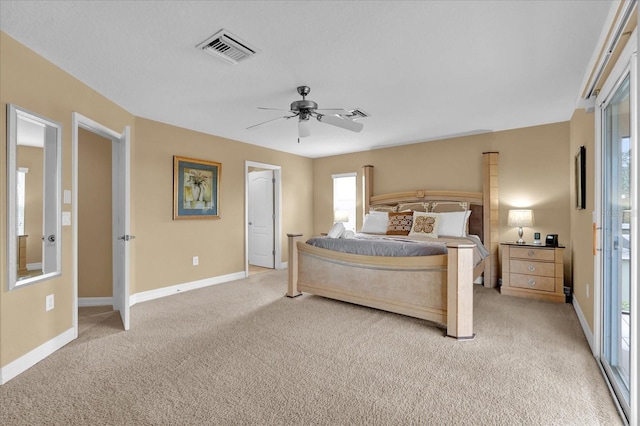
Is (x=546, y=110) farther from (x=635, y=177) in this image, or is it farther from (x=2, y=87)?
(x=2, y=87)

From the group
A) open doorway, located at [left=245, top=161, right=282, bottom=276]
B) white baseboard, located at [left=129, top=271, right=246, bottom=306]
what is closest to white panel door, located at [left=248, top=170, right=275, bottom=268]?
open doorway, located at [left=245, top=161, right=282, bottom=276]

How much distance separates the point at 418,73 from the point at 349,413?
8.73 feet

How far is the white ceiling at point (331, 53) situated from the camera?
197cm

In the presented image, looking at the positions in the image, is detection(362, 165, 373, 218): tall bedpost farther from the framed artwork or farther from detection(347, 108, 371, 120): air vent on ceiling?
the framed artwork

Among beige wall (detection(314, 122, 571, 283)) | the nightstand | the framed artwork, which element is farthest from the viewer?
the framed artwork

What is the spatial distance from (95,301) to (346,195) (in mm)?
4480

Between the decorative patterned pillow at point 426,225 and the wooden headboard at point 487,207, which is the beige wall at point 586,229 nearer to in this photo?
the wooden headboard at point 487,207

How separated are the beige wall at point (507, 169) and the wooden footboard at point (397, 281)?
234cm


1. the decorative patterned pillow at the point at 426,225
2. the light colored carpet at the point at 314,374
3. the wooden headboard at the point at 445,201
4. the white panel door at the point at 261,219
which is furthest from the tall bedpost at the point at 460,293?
the white panel door at the point at 261,219

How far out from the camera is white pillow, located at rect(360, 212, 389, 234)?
5.25 m

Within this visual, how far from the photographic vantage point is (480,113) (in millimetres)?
3988

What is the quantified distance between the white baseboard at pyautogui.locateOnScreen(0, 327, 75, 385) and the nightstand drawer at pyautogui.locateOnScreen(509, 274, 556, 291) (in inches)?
194

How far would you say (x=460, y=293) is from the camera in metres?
2.88

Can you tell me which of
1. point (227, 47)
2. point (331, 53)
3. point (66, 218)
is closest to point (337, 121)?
point (331, 53)
